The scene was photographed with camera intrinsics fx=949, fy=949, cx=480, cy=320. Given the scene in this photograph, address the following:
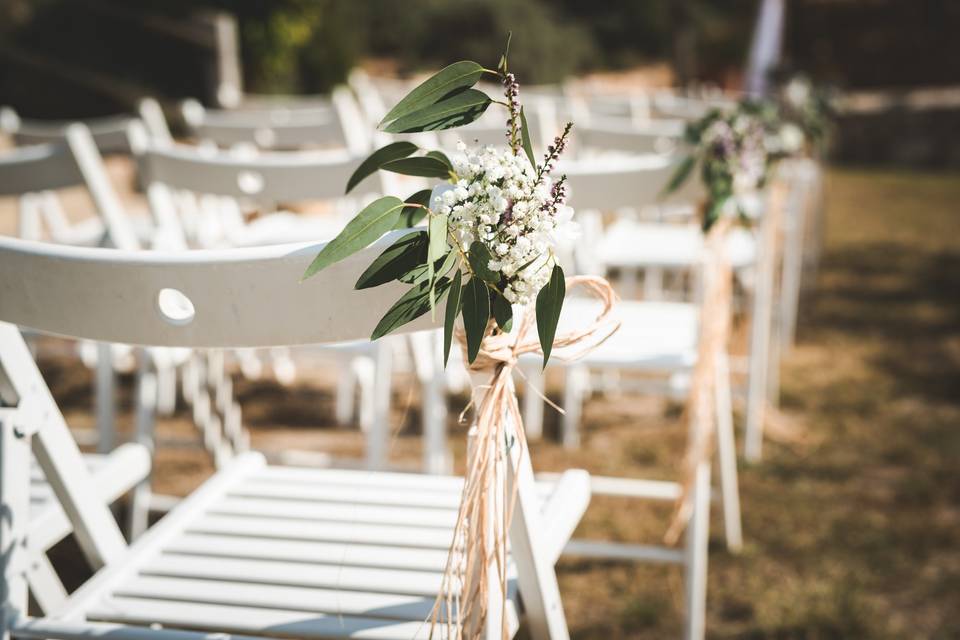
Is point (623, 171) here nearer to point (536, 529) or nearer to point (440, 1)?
point (536, 529)

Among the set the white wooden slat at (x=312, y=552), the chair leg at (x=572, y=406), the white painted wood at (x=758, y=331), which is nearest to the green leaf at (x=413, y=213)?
the white wooden slat at (x=312, y=552)

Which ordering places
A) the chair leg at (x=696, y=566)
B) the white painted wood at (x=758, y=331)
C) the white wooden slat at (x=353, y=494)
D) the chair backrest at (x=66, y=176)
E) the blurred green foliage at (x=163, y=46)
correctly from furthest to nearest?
the blurred green foliage at (x=163, y=46) < the white painted wood at (x=758, y=331) < the chair backrest at (x=66, y=176) < the chair leg at (x=696, y=566) < the white wooden slat at (x=353, y=494)

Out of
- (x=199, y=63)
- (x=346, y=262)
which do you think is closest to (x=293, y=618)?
(x=346, y=262)

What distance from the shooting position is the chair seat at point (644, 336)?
217cm

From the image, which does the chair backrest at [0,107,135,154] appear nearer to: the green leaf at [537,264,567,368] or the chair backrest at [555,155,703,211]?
the chair backrest at [555,155,703,211]

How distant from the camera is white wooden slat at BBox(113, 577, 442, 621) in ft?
3.92

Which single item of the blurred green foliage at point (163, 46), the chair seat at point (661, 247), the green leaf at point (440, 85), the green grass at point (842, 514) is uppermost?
the blurred green foliage at point (163, 46)

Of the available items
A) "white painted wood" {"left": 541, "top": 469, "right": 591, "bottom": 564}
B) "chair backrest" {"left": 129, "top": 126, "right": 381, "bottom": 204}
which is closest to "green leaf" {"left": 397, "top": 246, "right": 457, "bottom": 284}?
"white painted wood" {"left": 541, "top": 469, "right": 591, "bottom": 564}

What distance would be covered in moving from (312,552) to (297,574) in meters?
0.06

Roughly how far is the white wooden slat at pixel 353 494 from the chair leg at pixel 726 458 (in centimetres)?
95

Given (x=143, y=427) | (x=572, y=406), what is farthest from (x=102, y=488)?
(x=572, y=406)

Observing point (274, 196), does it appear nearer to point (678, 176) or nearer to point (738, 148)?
point (678, 176)

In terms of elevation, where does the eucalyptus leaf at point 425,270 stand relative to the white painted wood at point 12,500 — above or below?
above

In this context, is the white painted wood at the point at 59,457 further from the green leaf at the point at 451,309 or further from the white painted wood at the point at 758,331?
the white painted wood at the point at 758,331
